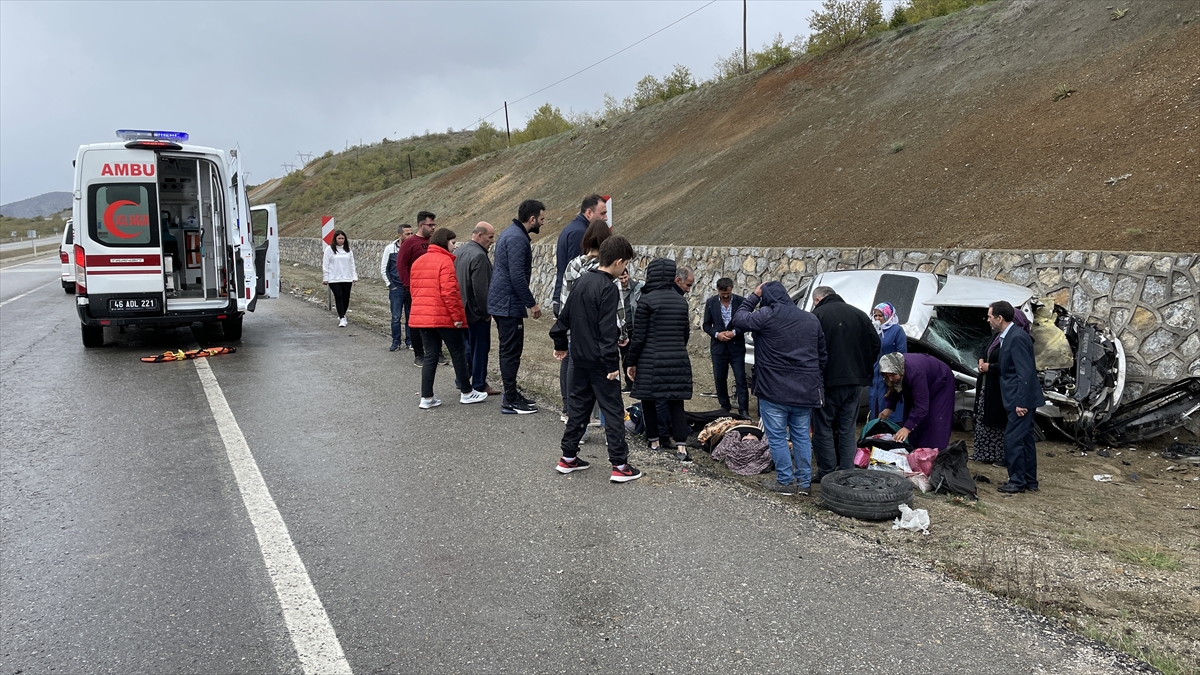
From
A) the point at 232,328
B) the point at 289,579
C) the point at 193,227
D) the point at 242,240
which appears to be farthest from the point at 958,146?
the point at 289,579

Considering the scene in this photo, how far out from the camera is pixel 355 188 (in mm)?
59844

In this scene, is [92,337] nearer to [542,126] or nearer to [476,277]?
[476,277]

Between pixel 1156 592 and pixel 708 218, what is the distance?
1398cm

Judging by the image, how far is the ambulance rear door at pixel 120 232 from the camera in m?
10.4

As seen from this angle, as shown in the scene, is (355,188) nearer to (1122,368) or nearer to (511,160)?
(511,160)

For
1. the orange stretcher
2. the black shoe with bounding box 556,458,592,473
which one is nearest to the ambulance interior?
the orange stretcher

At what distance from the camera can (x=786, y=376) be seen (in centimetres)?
555

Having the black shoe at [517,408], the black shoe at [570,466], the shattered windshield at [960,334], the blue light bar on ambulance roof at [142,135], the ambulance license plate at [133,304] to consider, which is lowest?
the black shoe at [570,466]

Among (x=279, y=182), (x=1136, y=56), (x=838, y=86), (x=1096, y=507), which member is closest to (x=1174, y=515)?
(x=1096, y=507)

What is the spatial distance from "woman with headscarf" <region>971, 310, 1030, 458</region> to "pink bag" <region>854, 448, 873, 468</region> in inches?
53.0

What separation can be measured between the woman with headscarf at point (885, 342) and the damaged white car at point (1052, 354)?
2.07ft

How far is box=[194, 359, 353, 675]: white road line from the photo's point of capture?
10.5ft

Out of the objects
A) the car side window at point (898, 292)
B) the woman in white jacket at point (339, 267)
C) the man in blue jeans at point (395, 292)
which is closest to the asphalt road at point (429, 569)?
the car side window at point (898, 292)

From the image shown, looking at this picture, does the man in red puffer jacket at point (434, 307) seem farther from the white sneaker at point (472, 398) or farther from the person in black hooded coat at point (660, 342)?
the person in black hooded coat at point (660, 342)
